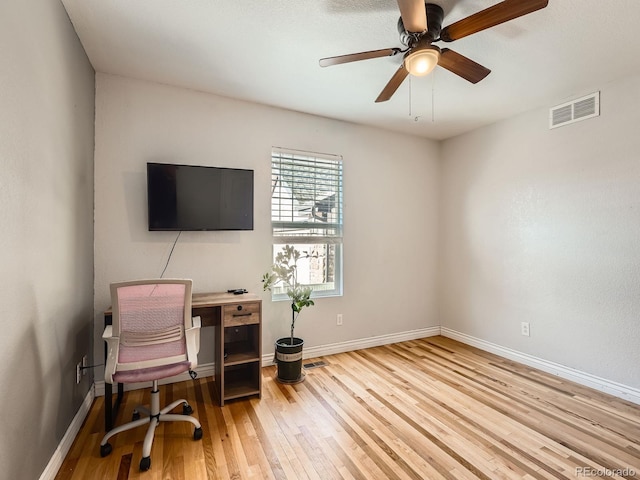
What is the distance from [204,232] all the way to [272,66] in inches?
60.1

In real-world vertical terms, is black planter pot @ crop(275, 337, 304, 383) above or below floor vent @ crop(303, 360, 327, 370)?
above

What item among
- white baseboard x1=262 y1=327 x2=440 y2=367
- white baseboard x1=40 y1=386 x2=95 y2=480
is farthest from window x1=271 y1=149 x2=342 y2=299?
white baseboard x1=40 y1=386 x2=95 y2=480

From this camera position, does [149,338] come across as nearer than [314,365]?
Yes

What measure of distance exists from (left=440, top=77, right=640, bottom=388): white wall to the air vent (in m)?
0.06

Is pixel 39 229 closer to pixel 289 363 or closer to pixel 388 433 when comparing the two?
pixel 289 363

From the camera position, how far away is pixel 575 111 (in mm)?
2828

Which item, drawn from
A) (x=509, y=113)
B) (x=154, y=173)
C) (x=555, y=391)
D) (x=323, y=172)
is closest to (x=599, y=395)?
(x=555, y=391)

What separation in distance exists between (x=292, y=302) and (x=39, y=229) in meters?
2.08

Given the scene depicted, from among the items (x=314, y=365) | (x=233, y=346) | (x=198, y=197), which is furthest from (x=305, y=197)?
(x=314, y=365)

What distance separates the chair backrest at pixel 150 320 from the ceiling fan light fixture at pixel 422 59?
1.87 metres

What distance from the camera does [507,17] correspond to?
1471 millimetres

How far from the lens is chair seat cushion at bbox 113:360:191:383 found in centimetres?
180

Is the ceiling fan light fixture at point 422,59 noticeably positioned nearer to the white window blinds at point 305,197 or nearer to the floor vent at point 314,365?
the white window blinds at point 305,197

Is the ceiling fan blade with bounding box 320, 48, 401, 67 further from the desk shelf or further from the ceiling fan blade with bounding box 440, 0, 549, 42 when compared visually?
the desk shelf
